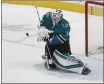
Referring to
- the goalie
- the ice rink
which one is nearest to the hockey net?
the ice rink

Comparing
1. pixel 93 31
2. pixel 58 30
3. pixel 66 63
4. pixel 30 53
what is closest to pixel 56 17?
pixel 58 30

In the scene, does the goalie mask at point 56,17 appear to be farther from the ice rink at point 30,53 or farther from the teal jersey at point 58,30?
the ice rink at point 30,53

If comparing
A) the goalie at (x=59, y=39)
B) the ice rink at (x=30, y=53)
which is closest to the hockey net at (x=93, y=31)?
the ice rink at (x=30, y=53)

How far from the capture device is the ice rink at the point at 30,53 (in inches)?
102

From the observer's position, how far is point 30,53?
10.3 ft

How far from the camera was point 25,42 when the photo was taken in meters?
3.46

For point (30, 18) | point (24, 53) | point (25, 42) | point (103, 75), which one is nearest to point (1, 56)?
point (24, 53)

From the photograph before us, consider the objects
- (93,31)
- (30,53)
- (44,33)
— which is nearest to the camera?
(44,33)

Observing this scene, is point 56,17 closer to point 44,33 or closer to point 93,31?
point 44,33

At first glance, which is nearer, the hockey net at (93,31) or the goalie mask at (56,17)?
the goalie mask at (56,17)

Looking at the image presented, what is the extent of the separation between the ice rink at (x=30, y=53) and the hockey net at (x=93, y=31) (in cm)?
9

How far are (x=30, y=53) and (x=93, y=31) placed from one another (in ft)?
2.00

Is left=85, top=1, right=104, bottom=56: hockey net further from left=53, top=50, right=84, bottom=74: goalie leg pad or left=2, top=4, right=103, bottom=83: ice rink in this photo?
left=53, top=50, right=84, bottom=74: goalie leg pad

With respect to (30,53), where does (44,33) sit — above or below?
above
